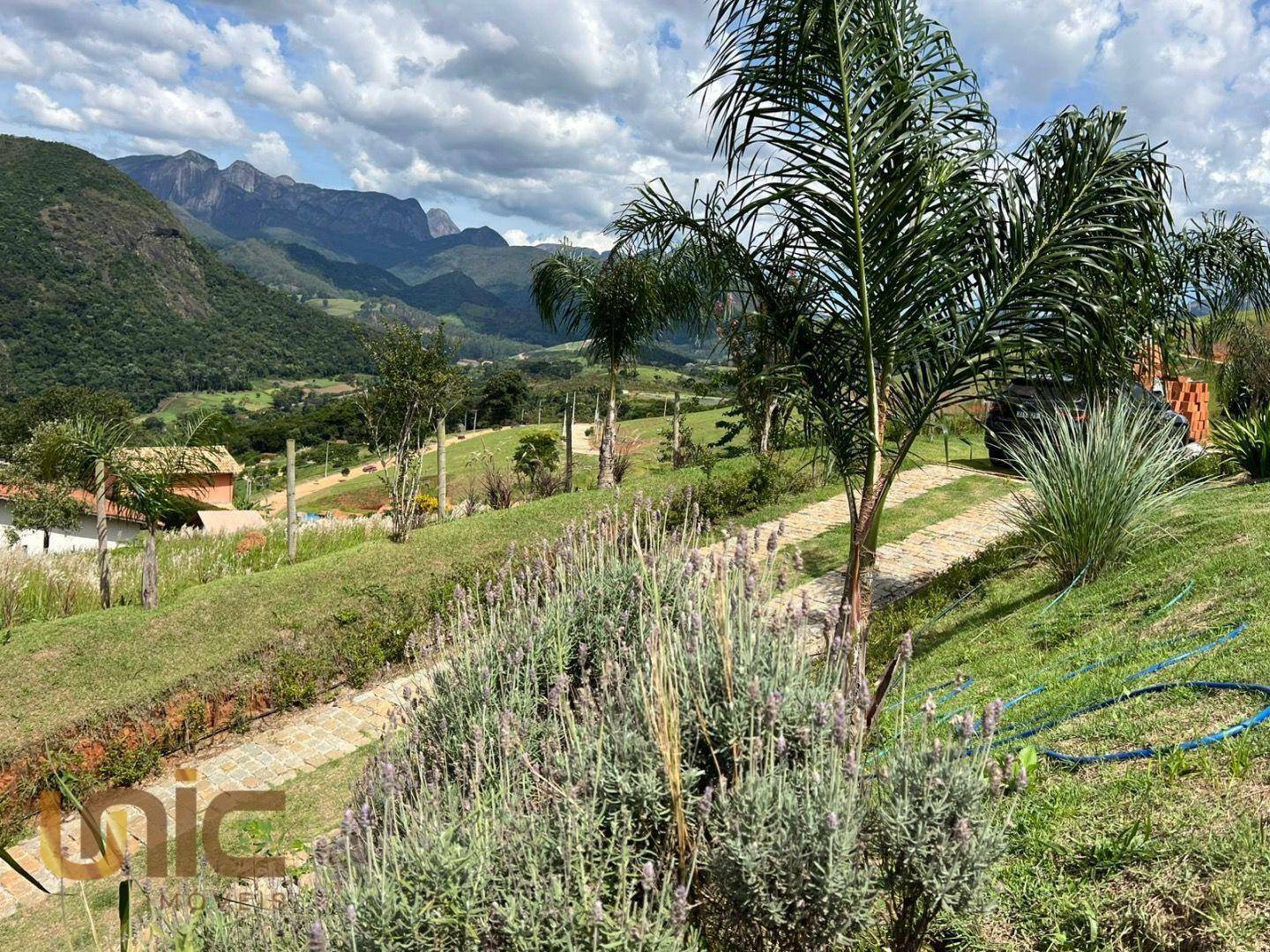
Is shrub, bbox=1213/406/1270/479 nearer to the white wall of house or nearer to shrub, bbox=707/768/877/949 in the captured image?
shrub, bbox=707/768/877/949

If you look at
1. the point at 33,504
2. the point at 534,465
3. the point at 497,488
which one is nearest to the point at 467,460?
the point at 33,504

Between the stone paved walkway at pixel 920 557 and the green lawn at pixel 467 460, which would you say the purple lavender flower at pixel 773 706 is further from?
the green lawn at pixel 467 460

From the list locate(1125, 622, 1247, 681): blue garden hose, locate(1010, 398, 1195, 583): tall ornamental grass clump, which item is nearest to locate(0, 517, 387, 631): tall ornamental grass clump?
locate(1010, 398, 1195, 583): tall ornamental grass clump

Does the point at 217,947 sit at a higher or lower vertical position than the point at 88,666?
higher

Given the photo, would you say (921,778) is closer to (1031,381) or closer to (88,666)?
(1031,381)

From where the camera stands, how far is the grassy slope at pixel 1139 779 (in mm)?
1915

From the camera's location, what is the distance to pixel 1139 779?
8.11ft

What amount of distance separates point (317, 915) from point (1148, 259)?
5233mm

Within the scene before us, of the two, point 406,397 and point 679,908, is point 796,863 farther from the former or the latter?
point 406,397

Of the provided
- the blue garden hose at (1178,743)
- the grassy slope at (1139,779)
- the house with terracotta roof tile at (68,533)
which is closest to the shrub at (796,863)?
the grassy slope at (1139,779)

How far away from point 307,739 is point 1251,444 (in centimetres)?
996

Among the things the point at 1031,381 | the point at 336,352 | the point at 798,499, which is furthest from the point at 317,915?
the point at 336,352

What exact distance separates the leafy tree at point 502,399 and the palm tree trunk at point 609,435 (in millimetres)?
54285

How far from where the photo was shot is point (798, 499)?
37.1 ft
